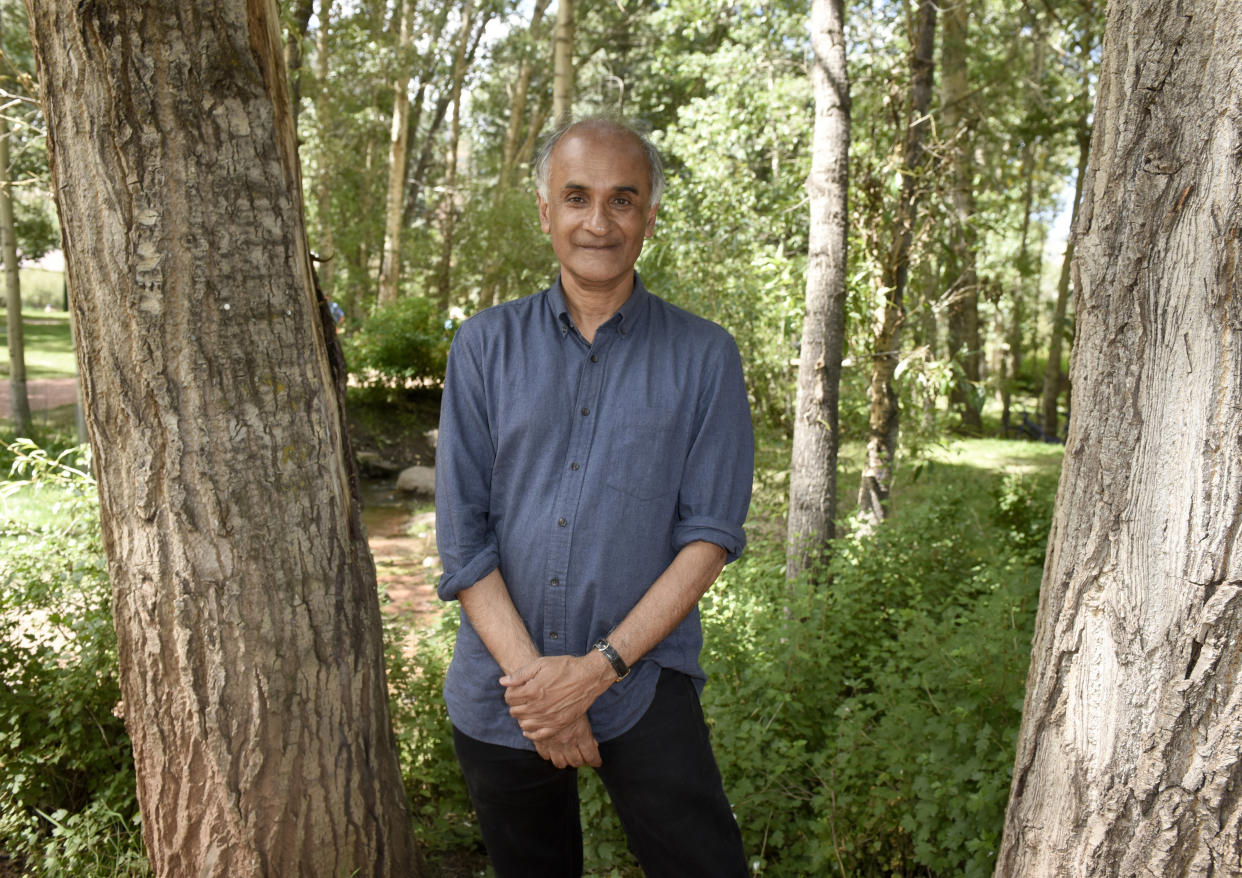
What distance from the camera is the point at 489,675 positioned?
206 cm

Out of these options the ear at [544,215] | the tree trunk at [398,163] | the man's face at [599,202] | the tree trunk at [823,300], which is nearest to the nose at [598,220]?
the man's face at [599,202]

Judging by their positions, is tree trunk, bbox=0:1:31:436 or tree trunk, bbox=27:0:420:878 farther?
tree trunk, bbox=0:1:31:436

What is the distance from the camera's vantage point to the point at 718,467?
6.63 feet

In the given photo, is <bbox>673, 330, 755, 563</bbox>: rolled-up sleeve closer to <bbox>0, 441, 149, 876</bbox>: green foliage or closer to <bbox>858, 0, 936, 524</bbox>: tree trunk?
<bbox>0, 441, 149, 876</bbox>: green foliage

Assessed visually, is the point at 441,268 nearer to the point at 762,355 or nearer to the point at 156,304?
the point at 762,355

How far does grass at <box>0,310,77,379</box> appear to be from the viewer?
19562mm

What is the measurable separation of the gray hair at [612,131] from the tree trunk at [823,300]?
3.30 metres

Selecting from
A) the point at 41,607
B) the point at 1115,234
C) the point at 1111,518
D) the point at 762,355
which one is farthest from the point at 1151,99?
the point at 762,355

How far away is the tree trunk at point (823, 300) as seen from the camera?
5.33 meters

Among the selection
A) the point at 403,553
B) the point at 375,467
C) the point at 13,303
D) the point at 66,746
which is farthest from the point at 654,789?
the point at 375,467

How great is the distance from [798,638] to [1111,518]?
211cm

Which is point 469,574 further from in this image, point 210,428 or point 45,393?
point 45,393

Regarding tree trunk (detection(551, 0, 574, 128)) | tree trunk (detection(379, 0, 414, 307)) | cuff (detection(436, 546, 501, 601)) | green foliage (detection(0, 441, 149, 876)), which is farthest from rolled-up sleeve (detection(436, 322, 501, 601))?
tree trunk (detection(379, 0, 414, 307))

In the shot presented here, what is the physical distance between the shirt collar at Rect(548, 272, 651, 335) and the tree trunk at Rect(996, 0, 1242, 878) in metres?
0.90
